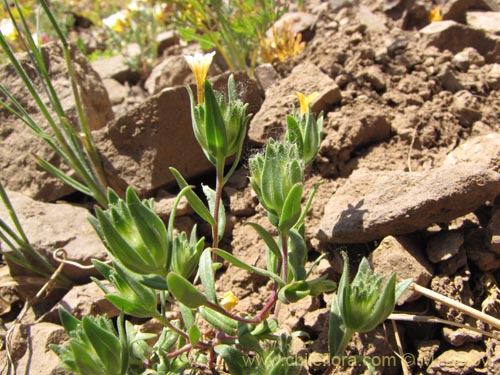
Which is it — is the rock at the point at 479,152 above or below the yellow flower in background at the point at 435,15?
below

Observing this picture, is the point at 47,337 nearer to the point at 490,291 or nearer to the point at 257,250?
the point at 257,250

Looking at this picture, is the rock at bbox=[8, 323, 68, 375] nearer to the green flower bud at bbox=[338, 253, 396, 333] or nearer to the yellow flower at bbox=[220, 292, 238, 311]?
the yellow flower at bbox=[220, 292, 238, 311]

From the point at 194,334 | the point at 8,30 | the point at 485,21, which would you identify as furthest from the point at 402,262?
the point at 8,30

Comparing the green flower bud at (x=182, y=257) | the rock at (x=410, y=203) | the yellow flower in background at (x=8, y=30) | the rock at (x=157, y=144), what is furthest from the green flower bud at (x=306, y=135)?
the yellow flower in background at (x=8, y=30)

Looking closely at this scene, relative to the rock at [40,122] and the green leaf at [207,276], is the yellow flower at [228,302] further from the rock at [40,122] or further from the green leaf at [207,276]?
the rock at [40,122]

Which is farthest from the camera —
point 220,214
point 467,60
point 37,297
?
point 467,60

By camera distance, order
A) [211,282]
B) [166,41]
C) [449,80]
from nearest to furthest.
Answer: [211,282] < [449,80] < [166,41]

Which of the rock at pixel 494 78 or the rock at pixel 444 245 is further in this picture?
the rock at pixel 494 78

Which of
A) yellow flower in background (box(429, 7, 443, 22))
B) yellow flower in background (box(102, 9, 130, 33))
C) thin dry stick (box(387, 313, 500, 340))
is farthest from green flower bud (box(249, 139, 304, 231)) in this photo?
yellow flower in background (box(102, 9, 130, 33))

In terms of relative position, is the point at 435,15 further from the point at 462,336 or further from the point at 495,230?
the point at 462,336
